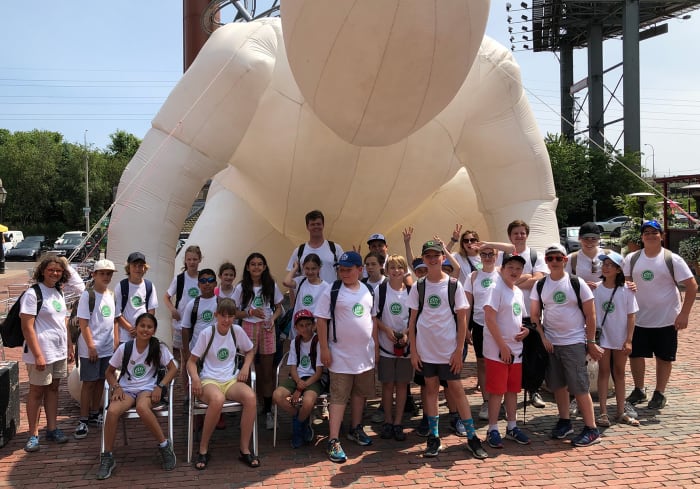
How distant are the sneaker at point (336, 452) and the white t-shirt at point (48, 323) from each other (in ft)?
6.68

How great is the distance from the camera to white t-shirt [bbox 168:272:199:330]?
195 inches

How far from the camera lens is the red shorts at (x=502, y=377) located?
4.29 metres

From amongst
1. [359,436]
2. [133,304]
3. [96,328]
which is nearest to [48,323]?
[96,328]

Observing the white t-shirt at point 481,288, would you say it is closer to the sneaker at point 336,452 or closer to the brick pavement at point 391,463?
the brick pavement at point 391,463

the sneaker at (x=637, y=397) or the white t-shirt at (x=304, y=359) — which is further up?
the white t-shirt at (x=304, y=359)

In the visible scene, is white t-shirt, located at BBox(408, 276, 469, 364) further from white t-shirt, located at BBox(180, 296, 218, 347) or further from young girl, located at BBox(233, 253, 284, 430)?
white t-shirt, located at BBox(180, 296, 218, 347)

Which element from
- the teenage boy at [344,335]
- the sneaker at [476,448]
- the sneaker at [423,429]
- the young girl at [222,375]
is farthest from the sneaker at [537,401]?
the young girl at [222,375]

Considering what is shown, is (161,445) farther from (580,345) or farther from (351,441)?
(580,345)

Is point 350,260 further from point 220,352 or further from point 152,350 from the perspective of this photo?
point 152,350

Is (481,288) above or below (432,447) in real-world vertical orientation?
above

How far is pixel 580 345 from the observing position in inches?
175

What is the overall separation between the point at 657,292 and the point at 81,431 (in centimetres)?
471

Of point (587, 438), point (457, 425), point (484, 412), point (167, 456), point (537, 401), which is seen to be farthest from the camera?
point (537, 401)

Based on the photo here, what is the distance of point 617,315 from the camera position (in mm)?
4793
